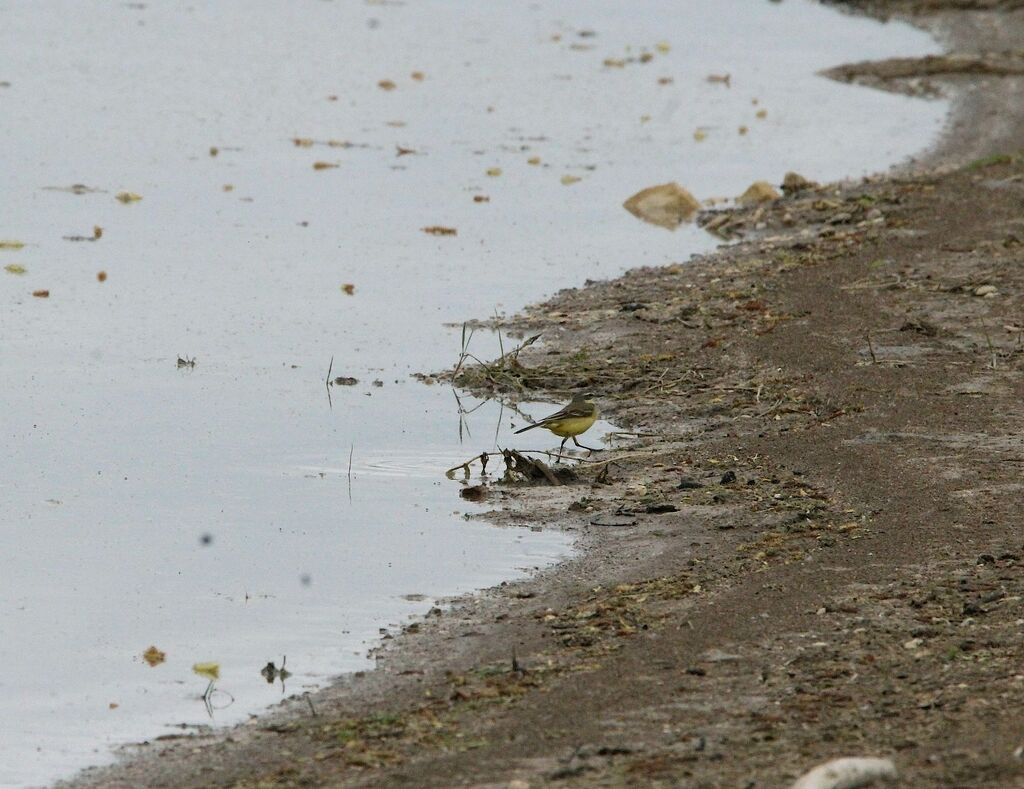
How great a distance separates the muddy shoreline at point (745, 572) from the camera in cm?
595

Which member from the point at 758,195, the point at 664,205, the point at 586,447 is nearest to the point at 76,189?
the point at 664,205

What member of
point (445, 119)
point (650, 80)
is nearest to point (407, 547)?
point (445, 119)

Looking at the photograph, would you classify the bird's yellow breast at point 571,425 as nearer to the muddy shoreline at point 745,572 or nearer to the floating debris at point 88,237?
the muddy shoreline at point 745,572

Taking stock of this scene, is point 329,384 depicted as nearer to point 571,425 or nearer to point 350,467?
point 350,467

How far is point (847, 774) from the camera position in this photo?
515 centimetres

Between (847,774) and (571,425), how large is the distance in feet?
17.0

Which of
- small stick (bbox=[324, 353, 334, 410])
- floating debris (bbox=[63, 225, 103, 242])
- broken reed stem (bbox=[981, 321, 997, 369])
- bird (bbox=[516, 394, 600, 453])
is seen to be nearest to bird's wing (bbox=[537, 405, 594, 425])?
bird (bbox=[516, 394, 600, 453])

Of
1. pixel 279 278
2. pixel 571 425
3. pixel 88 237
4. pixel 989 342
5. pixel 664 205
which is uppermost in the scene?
pixel 571 425

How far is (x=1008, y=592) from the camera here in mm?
7305

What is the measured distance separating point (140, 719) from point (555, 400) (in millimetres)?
5169

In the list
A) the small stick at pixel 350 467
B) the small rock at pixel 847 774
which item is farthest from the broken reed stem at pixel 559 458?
the small rock at pixel 847 774

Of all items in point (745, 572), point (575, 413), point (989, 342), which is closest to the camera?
point (745, 572)

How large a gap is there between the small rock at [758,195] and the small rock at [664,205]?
1.64 ft

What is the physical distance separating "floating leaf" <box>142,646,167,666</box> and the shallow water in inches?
2.2
